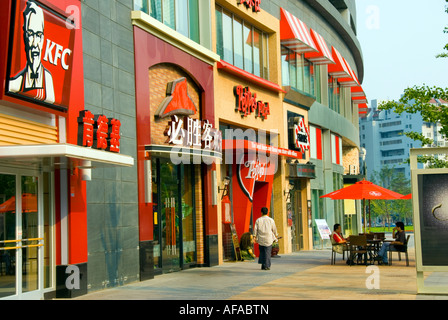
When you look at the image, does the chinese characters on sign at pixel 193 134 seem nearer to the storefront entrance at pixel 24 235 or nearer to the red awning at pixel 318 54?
the storefront entrance at pixel 24 235

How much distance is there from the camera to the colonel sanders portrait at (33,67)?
1203 cm

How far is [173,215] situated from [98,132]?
5.78 metres

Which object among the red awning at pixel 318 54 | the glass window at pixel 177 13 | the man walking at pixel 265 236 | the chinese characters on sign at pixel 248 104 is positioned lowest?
the man walking at pixel 265 236

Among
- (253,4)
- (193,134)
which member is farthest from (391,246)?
(253,4)

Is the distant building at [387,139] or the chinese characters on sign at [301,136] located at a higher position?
the distant building at [387,139]

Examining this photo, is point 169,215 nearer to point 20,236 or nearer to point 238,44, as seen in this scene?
point 20,236

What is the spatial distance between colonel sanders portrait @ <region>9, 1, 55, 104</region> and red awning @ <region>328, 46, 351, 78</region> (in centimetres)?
2471

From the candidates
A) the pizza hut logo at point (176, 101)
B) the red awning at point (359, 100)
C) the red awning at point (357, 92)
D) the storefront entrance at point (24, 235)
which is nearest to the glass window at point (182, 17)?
the pizza hut logo at point (176, 101)

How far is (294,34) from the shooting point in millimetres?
28219

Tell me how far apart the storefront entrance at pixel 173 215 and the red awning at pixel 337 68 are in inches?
691
